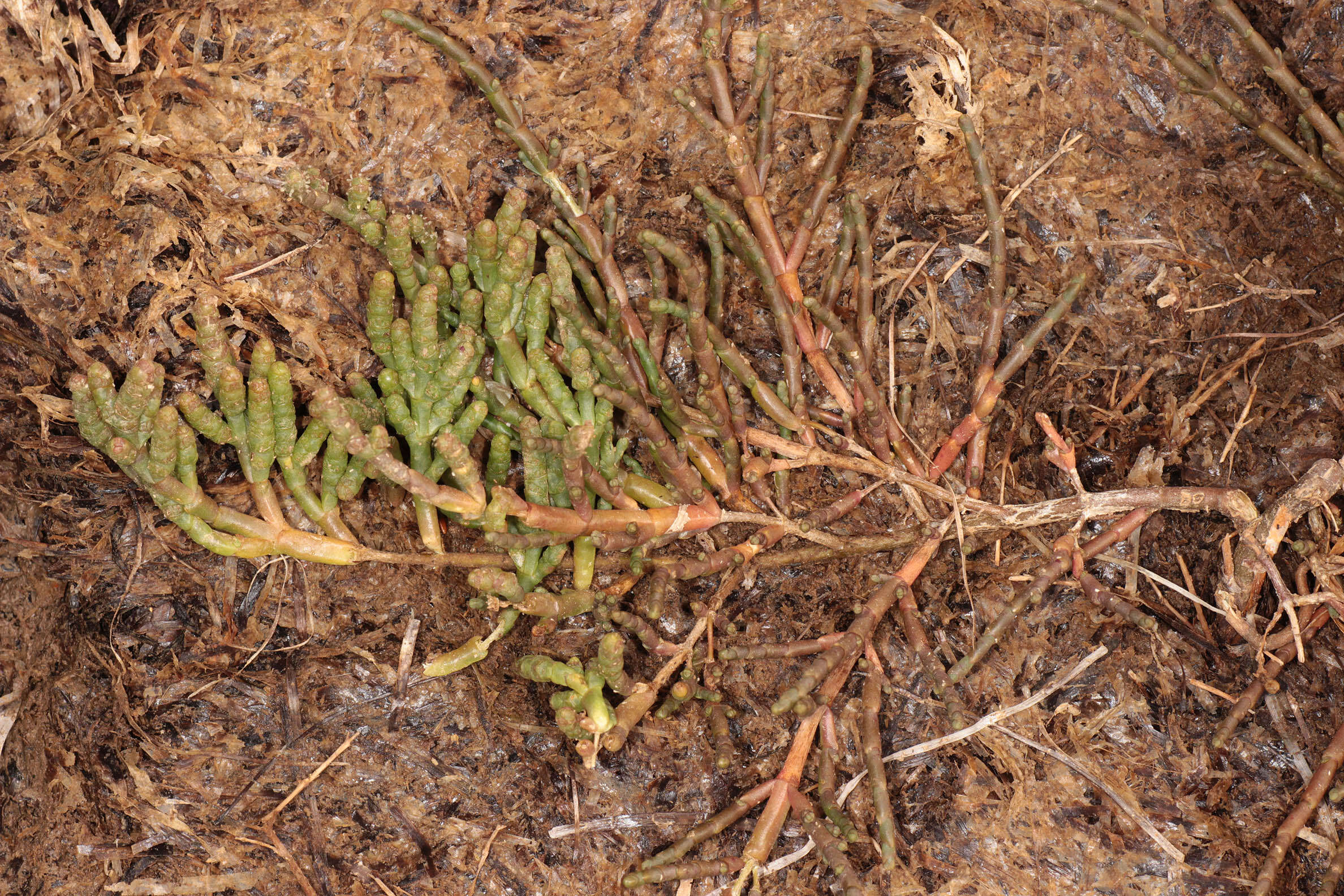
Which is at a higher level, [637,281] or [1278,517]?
[637,281]

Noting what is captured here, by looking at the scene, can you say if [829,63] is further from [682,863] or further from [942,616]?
[682,863]

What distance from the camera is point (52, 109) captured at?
224cm

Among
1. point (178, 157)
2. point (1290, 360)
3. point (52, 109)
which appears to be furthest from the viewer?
point (1290, 360)

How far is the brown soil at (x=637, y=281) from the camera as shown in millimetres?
2346

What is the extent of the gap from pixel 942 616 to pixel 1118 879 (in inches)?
33.6

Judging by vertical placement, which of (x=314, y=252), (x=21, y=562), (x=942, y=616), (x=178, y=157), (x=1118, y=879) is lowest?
(x=1118, y=879)

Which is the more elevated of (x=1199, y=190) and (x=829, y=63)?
(x=829, y=63)

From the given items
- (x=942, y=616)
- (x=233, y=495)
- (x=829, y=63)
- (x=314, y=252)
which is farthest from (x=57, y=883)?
(x=829, y=63)

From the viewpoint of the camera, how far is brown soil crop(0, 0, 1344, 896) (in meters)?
2.35

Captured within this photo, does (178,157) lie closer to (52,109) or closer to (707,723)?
(52,109)

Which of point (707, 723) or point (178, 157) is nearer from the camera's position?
point (178, 157)

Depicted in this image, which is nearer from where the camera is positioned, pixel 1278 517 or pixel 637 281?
pixel 1278 517

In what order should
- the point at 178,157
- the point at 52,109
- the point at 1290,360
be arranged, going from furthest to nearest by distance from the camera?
the point at 1290,360
the point at 178,157
the point at 52,109

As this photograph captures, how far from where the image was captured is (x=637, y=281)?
2865mm
